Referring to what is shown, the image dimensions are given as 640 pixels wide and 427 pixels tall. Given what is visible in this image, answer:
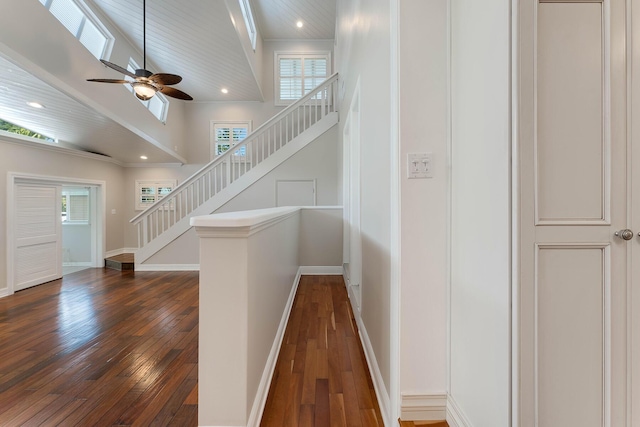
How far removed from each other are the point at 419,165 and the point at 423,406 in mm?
1127

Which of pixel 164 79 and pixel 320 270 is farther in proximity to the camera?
pixel 320 270

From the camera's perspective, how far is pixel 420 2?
1.29 meters

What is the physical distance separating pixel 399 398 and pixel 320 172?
4.79 m

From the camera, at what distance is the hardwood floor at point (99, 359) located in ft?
5.18

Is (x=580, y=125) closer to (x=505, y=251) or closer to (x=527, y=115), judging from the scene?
(x=527, y=115)

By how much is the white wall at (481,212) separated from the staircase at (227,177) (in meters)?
4.65

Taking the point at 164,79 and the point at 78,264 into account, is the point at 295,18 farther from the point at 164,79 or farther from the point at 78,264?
the point at 78,264

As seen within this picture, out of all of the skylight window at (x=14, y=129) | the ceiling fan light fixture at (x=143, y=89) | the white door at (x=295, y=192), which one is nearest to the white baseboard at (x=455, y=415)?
the ceiling fan light fixture at (x=143, y=89)

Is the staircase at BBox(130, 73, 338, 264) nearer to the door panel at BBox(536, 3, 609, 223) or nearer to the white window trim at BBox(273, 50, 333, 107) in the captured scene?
the white window trim at BBox(273, 50, 333, 107)

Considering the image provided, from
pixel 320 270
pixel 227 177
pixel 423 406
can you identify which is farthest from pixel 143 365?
pixel 227 177

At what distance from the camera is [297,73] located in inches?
304

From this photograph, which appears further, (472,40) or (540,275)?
(472,40)

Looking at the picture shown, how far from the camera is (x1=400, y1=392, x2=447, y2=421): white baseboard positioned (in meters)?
1.29

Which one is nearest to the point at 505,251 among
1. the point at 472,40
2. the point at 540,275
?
the point at 540,275
